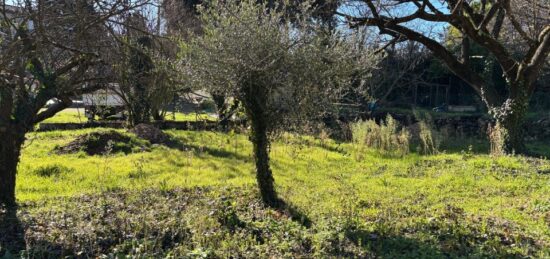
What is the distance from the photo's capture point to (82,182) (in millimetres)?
7469

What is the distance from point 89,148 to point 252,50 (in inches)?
259

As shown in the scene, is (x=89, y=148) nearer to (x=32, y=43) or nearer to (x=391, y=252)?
(x=32, y=43)

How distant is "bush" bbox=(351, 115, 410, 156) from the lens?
11.3m

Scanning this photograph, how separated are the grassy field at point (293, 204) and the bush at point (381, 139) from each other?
86 cm

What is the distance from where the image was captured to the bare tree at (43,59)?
440 cm

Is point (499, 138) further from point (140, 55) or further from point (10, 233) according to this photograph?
point (10, 233)

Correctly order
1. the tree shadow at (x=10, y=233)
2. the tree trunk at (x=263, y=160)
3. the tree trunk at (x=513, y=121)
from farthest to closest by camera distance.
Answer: the tree trunk at (x=513, y=121) < the tree trunk at (x=263, y=160) < the tree shadow at (x=10, y=233)

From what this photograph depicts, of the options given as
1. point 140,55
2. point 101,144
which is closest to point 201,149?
point 101,144

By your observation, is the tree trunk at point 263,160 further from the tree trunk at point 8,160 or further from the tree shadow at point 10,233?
the tree trunk at point 8,160

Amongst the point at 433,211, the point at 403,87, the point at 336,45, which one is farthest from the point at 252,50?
the point at 403,87

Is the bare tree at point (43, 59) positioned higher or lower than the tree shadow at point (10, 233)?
higher

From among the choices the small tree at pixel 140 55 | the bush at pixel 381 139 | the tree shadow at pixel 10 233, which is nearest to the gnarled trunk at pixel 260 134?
the small tree at pixel 140 55

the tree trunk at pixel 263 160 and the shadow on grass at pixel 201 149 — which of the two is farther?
the shadow on grass at pixel 201 149

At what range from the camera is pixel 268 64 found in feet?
16.0
